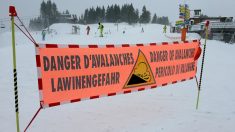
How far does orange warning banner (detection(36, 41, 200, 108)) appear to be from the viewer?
4133 mm

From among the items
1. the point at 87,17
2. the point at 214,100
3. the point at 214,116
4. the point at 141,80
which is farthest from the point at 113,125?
the point at 87,17

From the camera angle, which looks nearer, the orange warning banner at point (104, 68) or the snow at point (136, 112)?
the orange warning banner at point (104, 68)

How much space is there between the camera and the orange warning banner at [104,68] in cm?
413

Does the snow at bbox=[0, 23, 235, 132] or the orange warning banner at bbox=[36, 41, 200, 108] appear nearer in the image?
the orange warning banner at bbox=[36, 41, 200, 108]

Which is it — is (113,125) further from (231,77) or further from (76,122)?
(231,77)

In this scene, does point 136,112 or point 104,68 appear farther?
point 136,112

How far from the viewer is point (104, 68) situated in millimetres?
4793

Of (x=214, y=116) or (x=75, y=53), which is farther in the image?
(x=214, y=116)

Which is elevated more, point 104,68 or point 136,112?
point 104,68

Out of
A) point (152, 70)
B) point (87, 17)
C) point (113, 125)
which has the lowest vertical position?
point (113, 125)

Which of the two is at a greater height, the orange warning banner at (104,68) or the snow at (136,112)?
the orange warning banner at (104,68)

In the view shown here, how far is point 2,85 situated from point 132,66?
5463 mm

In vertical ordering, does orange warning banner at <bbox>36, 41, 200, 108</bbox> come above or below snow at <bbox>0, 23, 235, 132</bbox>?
above

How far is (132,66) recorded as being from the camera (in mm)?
5223
